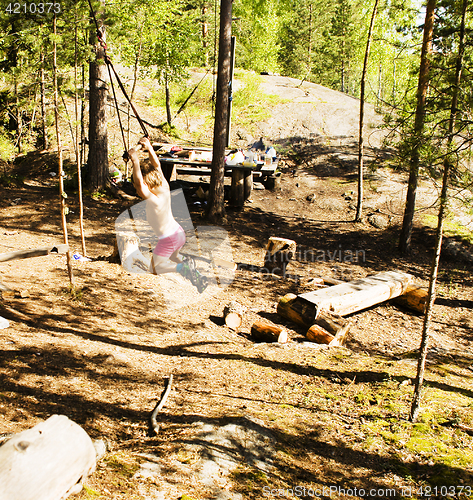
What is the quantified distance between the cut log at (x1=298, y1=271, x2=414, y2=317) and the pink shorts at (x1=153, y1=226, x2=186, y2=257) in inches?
87.6

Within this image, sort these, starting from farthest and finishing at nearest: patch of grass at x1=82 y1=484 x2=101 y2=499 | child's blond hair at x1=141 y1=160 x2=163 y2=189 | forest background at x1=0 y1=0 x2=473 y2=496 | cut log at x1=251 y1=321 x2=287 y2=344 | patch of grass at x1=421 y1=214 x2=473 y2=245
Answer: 1. patch of grass at x1=421 y1=214 x2=473 y2=245
2. cut log at x1=251 y1=321 x2=287 y2=344
3. child's blond hair at x1=141 y1=160 x2=163 y2=189
4. forest background at x1=0 y1=0 x2=473 y2=496
5. patch of grass at x1=82 y1=484 x2=101 y2=499

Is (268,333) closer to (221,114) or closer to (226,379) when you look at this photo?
(226,379)

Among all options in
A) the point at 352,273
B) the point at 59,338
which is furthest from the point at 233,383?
the point at 352,273

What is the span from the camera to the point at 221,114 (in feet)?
34.3

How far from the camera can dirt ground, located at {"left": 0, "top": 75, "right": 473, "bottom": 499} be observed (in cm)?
296

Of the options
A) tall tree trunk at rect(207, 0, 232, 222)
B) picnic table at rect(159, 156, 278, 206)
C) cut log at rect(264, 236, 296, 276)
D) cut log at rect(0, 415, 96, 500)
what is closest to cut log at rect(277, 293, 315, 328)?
cut log at rect(264, 236, 296, 276)

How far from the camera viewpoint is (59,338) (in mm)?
4633

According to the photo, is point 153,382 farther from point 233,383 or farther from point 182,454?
point 182,454

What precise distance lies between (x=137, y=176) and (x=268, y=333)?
2.94 m

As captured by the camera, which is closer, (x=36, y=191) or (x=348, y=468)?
(x=348, y=468)

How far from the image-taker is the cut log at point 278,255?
8.72 meters

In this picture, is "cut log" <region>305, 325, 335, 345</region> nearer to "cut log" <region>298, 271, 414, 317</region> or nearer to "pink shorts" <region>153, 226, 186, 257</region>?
"cut log" <region>298, 271, 414, 317</region>

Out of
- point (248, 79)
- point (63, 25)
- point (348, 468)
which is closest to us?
point (348, 468)

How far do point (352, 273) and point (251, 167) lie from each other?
478cm
